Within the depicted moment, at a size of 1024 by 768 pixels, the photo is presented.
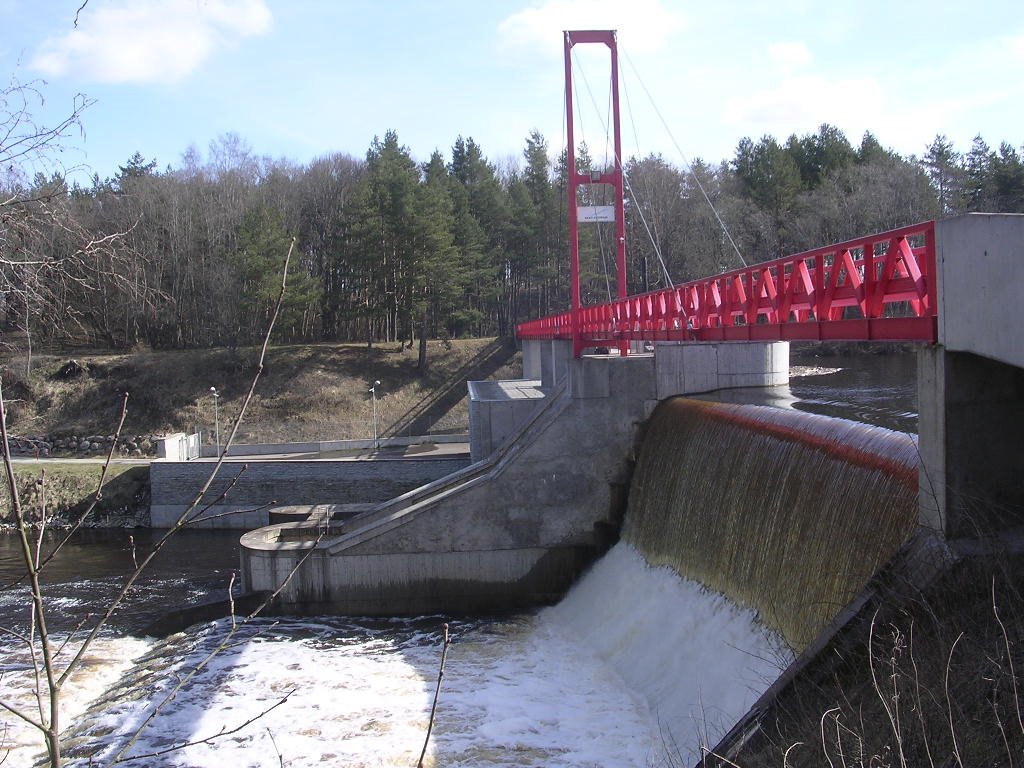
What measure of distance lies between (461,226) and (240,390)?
48.7 ft

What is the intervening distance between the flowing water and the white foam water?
1.3 inches

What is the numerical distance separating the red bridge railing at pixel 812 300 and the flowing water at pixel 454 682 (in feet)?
12.4

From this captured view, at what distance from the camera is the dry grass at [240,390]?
38.7 metres

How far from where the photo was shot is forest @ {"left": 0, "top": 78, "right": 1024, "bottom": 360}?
1636 inches

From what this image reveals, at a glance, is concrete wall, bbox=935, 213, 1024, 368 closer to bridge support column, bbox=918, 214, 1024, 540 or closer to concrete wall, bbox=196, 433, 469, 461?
bridge support column, bbox=918, 214, 1024, 540

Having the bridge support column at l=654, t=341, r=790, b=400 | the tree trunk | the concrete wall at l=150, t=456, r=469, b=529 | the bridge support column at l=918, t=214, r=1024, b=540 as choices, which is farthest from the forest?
the bridge support column at l=918, t=214, r=1024, b=540

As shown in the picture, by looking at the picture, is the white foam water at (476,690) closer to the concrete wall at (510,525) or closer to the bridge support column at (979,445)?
the concrete wall at (510,525)

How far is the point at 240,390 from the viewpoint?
4125 cm

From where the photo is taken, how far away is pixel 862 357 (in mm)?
34562

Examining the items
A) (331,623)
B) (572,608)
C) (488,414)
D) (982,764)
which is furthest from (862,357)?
(982,764)

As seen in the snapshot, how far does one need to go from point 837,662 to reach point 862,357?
2857 centimetres

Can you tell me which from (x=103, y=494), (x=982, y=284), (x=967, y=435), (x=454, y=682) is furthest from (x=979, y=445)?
(x=103, y=494)

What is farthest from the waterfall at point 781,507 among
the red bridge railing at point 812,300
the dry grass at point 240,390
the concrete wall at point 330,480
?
the dry grass at point 240,390

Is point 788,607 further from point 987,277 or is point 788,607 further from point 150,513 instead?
point 150,513
